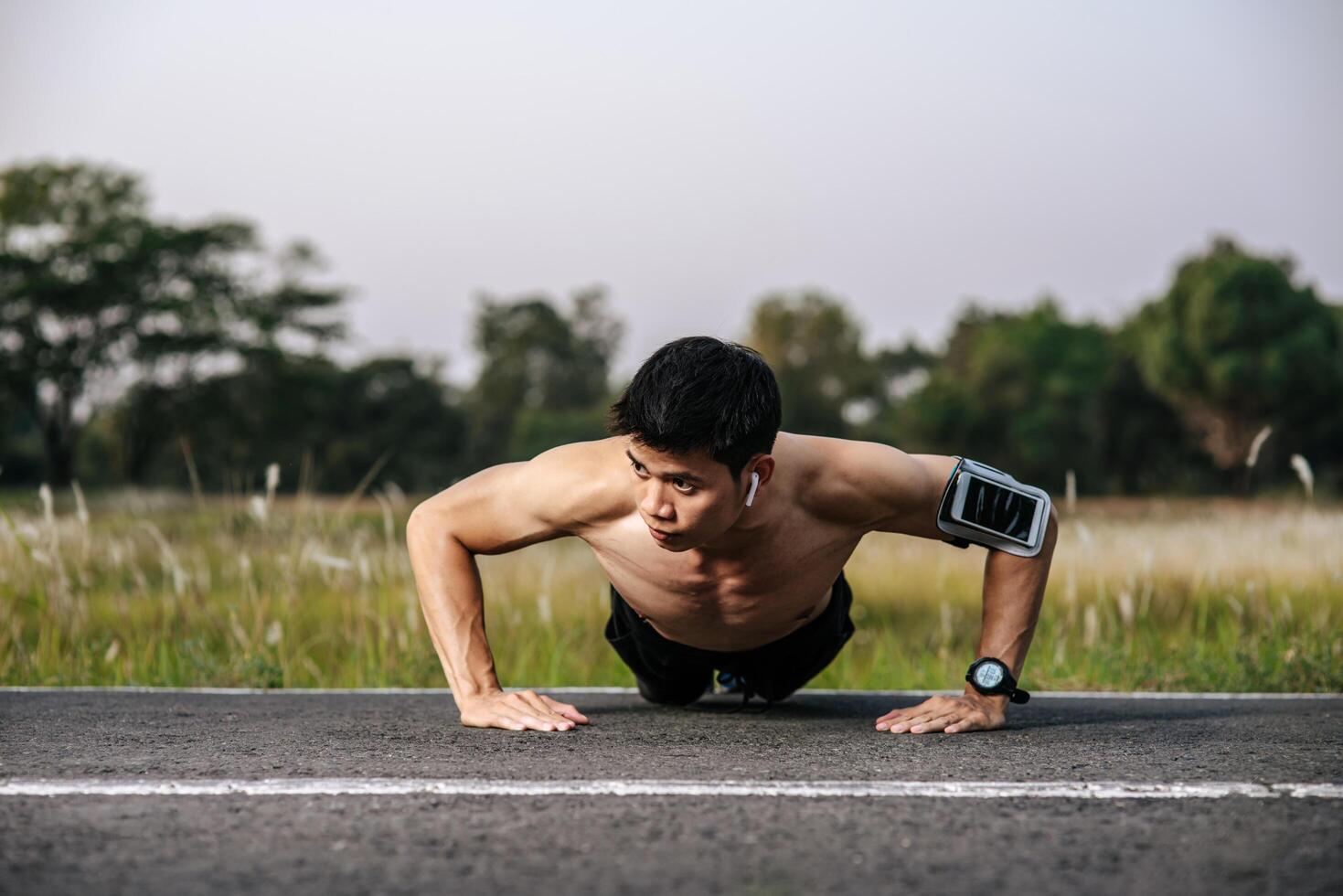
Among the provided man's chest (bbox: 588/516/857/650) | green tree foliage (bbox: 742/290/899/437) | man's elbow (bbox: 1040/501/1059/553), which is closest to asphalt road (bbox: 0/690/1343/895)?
man's chest (bbox: 588/516/857/650)

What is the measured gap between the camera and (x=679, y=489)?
3004 millimetres

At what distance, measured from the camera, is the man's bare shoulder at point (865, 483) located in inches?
134

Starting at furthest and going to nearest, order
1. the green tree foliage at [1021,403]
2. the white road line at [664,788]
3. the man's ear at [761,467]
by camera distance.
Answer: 1. the green tree foliage at [1021,403]
2. the man's ear at [761,467]
3. the white road line at [664,788]

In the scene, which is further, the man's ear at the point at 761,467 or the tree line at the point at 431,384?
the tree line at the point at 431,384

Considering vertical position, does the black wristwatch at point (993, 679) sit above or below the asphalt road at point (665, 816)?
above

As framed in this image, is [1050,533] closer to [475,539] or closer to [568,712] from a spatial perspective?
[568,712]

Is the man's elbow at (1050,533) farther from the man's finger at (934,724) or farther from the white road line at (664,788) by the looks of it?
the white road line at (664,788)

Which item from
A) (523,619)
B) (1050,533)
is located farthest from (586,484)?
(523,619)

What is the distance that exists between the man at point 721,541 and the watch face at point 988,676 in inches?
1.6

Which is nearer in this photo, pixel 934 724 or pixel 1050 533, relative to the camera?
pixel 934 724

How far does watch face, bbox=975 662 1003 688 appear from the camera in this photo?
11.4 ft

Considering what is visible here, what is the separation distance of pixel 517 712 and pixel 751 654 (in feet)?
2.53

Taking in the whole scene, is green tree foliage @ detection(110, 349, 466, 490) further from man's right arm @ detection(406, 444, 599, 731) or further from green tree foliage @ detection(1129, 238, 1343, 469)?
man's right arm @ detection(406, 444, 599, 731)

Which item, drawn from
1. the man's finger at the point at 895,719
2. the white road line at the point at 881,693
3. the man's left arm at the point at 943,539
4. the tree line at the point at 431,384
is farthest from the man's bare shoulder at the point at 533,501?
the tree line at the point at 431,384
